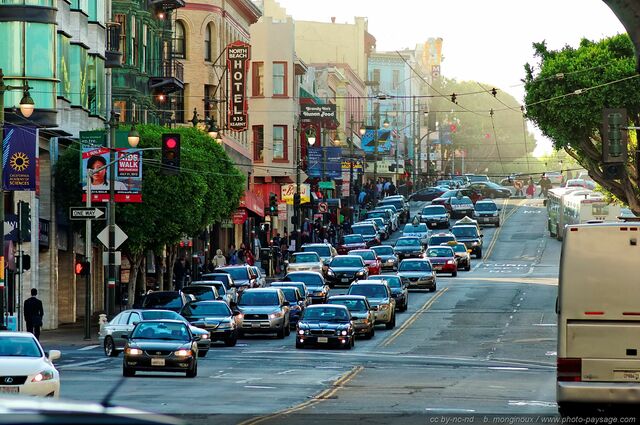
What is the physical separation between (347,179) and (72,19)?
7055 centimetres

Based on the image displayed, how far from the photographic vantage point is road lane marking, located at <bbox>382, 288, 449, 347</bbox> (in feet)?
156

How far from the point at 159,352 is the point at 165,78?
41.6m

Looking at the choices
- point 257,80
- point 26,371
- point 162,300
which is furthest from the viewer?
point 257,80

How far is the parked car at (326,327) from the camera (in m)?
43.2

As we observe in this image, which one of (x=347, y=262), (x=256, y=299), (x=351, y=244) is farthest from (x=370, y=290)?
(x=351, y=244)

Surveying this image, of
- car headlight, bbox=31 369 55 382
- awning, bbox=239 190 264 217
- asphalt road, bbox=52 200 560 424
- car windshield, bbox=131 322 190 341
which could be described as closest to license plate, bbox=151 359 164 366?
asphalt road, bbox=52 200 560 424

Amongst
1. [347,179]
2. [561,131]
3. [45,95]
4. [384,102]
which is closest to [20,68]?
[45,95]

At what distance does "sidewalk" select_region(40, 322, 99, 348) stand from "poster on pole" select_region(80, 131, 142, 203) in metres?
4.69

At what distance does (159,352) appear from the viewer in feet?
102

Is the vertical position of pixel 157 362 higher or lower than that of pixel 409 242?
lower

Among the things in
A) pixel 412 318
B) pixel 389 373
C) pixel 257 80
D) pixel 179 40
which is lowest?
pixel 412 318

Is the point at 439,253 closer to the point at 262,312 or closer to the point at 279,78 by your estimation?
the point at 262,312

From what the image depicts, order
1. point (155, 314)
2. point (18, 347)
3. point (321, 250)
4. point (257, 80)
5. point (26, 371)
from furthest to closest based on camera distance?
point (257, 80), point (321, 250), point (155, 314), point (18, 347), point (26, 371)

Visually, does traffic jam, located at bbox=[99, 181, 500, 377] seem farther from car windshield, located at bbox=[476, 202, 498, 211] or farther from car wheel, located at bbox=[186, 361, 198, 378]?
car windshield, located at bbox=[476, 202, 498, 211]
